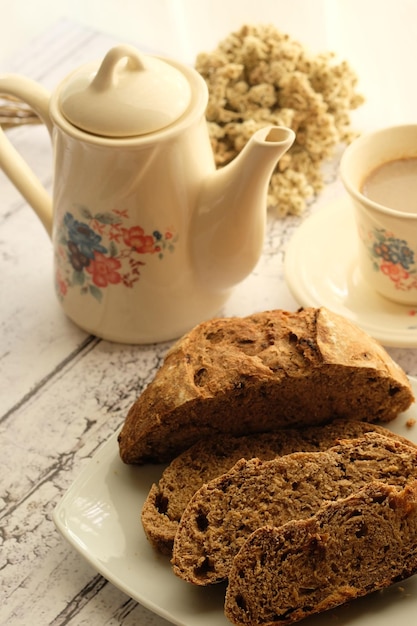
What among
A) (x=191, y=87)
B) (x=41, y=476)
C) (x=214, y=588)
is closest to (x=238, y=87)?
(x=191, y=87)

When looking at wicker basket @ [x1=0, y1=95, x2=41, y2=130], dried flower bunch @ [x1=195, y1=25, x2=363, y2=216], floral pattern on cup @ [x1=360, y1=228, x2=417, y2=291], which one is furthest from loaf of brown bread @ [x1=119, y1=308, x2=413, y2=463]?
wicker basket @ [x1=0, y1=95, x2=41, y2=130]

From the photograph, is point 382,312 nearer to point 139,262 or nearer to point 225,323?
point 225,323

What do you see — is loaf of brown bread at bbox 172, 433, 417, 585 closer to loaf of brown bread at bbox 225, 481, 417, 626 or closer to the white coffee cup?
loaf of brown bread at bbox 225, 481, 417, 626

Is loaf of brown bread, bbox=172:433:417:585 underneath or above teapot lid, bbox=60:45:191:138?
underneath

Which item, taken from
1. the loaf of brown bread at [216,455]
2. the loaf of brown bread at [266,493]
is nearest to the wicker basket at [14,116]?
the loaf of brown bread at [216,455]

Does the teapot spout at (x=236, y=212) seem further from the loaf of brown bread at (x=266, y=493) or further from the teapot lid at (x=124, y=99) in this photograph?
the loaf of brown bread at (x=266, y=493)

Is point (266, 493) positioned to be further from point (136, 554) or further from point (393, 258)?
point (393, 258)
